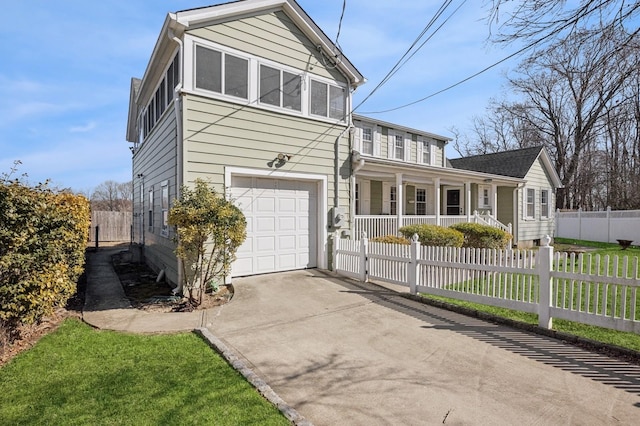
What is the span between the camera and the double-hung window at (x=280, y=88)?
8391mm

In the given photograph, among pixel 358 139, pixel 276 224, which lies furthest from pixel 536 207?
pixel 276 224

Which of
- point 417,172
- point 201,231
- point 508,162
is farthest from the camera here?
point 508,162

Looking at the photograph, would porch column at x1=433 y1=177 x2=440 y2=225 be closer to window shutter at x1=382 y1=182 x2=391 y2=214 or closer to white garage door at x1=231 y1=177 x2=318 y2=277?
window shutter at x1=382 y1=182 x2=391 y2=214

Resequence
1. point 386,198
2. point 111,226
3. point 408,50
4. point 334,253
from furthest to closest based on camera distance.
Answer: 1. point 111,226
2. point 386,198
3. point 334,253
4. point 408,50

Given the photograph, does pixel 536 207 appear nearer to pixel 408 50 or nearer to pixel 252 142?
pixel 408 50

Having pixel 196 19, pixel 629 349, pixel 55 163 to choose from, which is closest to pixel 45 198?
pixel 196 19

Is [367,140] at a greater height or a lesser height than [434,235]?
greater

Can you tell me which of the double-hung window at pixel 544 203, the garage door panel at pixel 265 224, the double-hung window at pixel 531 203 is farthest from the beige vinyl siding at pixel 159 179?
the double-hung window at pixel 544 203

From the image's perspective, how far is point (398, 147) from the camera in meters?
17.2

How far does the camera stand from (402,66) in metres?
9.45

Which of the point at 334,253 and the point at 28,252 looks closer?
the point at 28,252

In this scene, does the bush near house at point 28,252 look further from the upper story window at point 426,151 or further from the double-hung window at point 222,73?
the upper story window at point 426,151

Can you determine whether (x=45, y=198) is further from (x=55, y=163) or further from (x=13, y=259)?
(x=55, y=163)

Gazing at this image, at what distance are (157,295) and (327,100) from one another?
6655 mm
